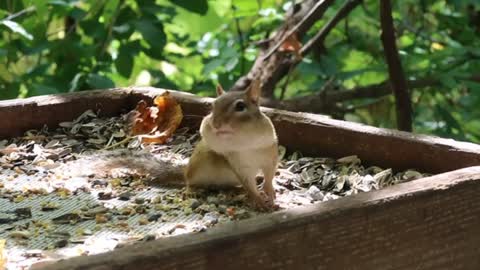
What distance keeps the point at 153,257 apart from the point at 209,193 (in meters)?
0.66

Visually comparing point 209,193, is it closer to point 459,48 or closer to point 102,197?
point 102,197

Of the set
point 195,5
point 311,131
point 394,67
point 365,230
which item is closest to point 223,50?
point 195,5

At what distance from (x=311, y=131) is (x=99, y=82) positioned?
1050 mm

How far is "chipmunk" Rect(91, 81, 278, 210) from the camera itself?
1.72 metres

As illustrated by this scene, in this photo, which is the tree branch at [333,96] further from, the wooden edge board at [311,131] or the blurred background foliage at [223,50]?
the wooden edge board at [311,131]

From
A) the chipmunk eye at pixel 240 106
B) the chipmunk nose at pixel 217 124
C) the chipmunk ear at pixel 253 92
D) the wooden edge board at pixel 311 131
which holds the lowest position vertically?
the wooden edge board at pixel 311 131

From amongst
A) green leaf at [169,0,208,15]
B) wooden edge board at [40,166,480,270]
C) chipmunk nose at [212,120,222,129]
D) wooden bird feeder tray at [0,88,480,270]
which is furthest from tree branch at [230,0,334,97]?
wooden edge board at [40,166,480,270]

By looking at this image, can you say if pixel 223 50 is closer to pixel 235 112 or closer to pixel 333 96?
pixel 333 96

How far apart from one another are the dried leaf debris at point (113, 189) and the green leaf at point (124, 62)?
28.4 inches

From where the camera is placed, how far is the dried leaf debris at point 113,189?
5.16 ft

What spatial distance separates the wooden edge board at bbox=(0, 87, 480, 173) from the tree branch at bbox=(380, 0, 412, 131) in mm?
531

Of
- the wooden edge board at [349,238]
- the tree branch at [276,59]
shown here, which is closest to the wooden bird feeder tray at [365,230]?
the wooden edge board at [349,238]

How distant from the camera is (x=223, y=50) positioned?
334 cm

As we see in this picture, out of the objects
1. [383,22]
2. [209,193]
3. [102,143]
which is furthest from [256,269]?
[383,22]
